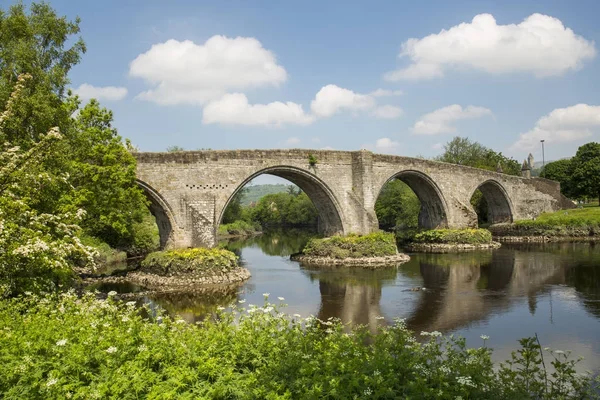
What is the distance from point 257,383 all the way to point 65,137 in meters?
13.4

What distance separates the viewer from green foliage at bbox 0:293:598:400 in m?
5.33

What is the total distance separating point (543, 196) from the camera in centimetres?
4828

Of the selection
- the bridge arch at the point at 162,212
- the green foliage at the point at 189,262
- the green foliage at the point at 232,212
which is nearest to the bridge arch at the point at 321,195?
the bridge arch at the point at 162,212

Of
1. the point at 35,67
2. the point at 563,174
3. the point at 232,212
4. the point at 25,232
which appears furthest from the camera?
the point at 232,212

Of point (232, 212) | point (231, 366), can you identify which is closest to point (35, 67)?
point (231, 366)

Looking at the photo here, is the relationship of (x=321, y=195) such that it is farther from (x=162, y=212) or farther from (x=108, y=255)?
(x=108, y=255)

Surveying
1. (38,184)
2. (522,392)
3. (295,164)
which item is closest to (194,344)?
(522,392)

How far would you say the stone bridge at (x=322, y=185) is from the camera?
23328 mm

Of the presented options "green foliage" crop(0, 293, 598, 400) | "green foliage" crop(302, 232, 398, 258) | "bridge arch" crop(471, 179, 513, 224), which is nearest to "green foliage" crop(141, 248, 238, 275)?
"green foliage" crop(302, 232, 398, 258)

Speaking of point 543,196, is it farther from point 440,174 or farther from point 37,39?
point 37,39

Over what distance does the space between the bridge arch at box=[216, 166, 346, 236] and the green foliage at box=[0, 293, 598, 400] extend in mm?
20191

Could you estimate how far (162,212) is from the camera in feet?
77.0

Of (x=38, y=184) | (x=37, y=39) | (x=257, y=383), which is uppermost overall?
(x=37, y=39)

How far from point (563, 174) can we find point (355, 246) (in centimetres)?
4353
